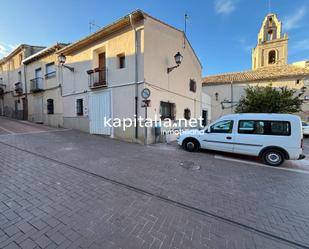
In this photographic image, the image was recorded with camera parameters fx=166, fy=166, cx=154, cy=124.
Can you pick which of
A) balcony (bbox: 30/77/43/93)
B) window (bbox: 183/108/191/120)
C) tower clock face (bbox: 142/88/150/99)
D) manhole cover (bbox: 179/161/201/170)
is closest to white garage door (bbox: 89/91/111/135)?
tower clock face (bbox: 142/88/150/99)

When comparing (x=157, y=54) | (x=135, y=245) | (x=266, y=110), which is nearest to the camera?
(x=135, y=245)

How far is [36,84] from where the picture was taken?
49.6 feet

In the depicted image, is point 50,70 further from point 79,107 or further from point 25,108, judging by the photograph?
point 25,108

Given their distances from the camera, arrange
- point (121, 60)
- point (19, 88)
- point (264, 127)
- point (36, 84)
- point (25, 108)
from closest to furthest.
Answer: point (264, 127), point (121, 60), point (36, 84), point (25, 108), point (19, 88)

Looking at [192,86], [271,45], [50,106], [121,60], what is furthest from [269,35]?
[50,106]

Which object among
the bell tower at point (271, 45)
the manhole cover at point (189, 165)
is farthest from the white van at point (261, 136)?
the bell tower at point (271, 45)

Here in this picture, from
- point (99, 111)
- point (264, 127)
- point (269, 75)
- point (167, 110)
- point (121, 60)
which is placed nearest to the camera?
point (264, 127)

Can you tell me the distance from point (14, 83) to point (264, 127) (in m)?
23.7

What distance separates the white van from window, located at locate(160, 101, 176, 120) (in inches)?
144

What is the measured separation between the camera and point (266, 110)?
13.6 meters

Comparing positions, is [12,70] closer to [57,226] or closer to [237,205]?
[57,226]

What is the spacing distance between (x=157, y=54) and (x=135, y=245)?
9.17 meters

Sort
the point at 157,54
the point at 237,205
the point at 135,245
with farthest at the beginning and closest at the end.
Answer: the point at 157,54 → the point at 237,205 → the point at 135,245

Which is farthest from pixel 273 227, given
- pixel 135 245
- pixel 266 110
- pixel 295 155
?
pixel 266 110
